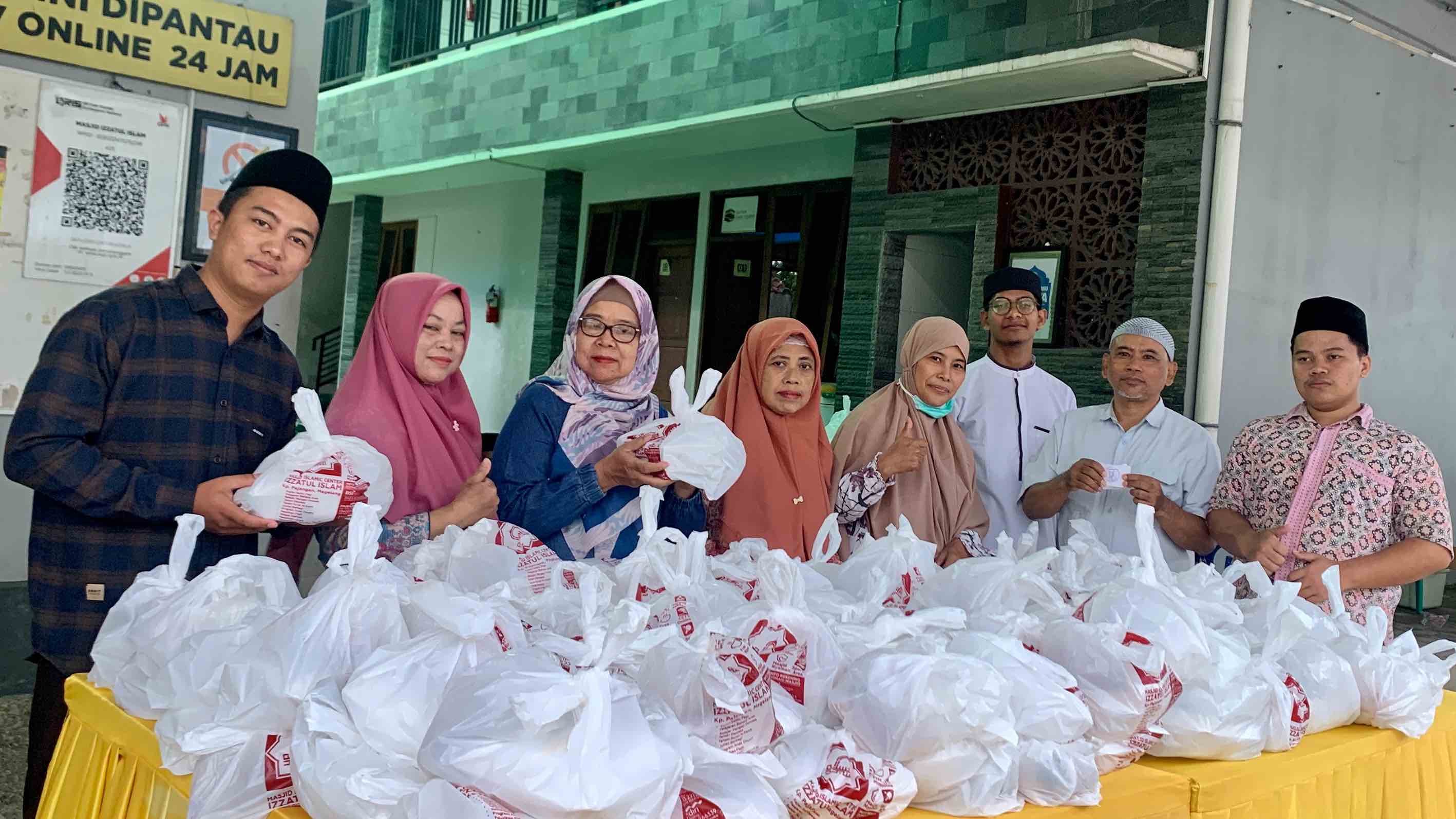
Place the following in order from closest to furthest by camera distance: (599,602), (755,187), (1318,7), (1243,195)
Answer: (599,602) < (1243,195) < (1318,7) < (755,187)

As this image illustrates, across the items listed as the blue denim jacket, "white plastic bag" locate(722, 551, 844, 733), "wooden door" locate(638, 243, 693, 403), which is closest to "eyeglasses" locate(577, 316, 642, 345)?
the blue denim jacket

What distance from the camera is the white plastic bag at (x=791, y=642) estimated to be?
1372mm

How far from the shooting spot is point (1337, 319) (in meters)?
2.77

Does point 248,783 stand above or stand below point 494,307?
below

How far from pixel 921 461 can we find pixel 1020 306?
1.02 metres

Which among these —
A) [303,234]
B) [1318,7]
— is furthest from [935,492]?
[1318,7]

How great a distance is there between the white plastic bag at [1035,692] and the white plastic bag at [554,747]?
19.5 inches

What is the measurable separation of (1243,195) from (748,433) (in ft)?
14.0

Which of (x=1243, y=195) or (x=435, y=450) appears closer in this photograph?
(x=435, y=450)

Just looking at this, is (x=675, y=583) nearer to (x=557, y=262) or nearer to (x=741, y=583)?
(x=741, y=583)

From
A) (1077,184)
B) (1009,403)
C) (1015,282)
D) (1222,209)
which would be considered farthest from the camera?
(1077,184)

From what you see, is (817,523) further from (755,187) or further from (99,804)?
(755,187)

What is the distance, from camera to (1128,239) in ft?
20.0

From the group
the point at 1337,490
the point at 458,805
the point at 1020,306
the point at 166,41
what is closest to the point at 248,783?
the point at 458,805
